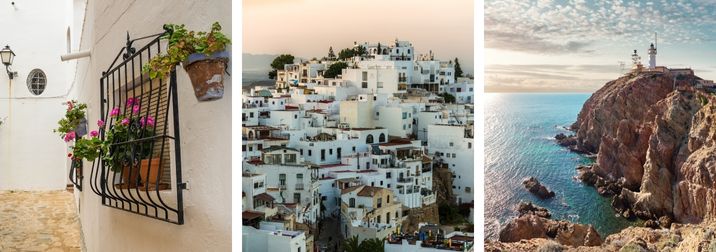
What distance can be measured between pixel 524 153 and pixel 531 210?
0.76ft

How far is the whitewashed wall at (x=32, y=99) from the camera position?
12.6 metres

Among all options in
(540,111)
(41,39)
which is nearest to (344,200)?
(540,111)

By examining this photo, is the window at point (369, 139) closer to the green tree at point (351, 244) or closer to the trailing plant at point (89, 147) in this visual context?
the green tree at point (351, 244)

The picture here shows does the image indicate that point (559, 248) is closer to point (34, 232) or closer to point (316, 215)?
point (316, 215)

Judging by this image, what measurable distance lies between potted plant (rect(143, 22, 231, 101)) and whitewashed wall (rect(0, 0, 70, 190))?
10.9 meters

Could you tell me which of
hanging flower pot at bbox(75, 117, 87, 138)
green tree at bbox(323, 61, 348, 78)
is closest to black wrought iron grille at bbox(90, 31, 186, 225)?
green tree at bbox(323, 61, 348, 78)

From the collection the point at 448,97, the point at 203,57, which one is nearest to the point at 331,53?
the point at 448,97

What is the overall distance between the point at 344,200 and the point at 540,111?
0.93 meters

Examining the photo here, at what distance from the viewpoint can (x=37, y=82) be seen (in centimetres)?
1284

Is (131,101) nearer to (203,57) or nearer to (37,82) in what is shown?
(203,57)

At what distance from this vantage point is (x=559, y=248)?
2.82 m

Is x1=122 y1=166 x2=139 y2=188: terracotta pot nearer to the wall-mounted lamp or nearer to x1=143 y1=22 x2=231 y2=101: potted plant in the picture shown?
x1=143 y1=22 x2=231 y2=101: potted plant

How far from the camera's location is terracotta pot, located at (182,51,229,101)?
2.69 meters

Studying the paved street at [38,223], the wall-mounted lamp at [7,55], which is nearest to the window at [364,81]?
the paved street at [38,223]
